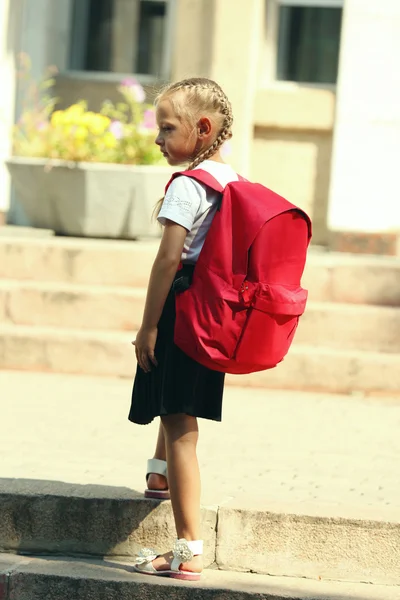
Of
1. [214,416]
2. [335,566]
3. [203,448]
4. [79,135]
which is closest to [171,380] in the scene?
[214,416]

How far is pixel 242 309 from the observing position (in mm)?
4133

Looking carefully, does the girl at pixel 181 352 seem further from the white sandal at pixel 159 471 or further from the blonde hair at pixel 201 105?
the white sandal at pixel 159 471

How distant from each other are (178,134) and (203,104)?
0.13m

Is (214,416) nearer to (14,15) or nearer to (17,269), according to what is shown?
(17,269)

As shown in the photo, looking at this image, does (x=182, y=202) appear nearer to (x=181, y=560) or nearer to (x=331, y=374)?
(x=181, y=560)

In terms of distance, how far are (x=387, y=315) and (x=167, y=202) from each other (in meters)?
4.20

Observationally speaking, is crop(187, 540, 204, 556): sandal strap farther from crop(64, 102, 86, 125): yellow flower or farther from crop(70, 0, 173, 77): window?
crop(70, 0, 173, 77): window

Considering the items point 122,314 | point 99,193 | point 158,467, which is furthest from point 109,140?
point 158,467

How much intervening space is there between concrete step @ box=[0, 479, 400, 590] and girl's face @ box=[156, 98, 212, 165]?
131 cm

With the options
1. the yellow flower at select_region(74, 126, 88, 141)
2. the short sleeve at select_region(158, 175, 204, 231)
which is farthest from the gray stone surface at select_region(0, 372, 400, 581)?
the yellow flower at select_region(74, 126, 88, 141)

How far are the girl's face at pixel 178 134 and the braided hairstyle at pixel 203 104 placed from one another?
23mm

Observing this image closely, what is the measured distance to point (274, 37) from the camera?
10859mm

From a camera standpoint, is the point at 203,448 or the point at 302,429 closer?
the point at 203,448

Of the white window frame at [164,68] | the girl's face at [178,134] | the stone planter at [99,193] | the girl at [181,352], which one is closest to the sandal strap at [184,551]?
the girl at [181,352]
